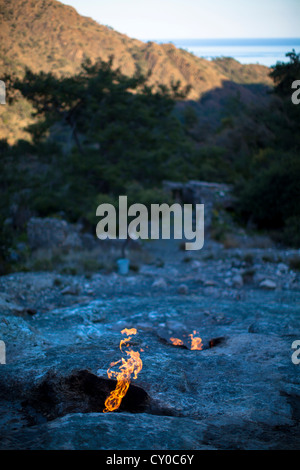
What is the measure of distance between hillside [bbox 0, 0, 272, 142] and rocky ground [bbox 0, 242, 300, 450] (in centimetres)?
821

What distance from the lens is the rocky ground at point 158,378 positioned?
5.28ft

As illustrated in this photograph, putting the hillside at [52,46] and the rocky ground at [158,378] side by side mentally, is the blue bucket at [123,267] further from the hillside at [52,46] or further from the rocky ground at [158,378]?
the hillside at [52,46]

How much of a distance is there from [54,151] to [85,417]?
1345cm

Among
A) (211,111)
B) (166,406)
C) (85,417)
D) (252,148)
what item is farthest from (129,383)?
(211,111)

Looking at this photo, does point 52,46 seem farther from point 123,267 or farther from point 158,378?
point 158,378

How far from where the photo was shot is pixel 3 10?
28.5ft

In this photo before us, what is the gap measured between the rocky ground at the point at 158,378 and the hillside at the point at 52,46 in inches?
323

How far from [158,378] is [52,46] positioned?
2021 cm

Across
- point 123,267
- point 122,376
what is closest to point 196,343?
point 122,376

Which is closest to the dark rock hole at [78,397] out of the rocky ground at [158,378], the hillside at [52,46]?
the rocky ground at [158,378]

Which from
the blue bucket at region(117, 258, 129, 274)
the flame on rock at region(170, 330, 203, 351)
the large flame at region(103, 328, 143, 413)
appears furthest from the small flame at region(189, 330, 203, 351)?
the blue bucket at region(117, 258, 129, 274)

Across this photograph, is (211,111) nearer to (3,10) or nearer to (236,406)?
(3,10)

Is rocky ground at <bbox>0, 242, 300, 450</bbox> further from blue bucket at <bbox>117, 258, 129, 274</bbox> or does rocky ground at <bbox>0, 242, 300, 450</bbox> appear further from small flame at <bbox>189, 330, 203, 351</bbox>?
blue bucket at <bbox>117, 258, 129, 274</bbox>

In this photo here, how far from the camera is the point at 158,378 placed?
2.20m
